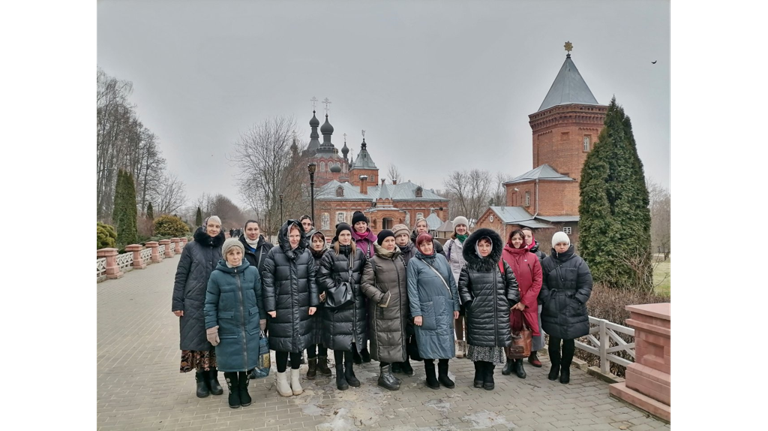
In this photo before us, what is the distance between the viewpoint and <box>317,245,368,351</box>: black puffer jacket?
5055mm

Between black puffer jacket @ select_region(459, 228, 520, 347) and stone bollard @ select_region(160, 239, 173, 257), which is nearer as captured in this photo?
black puffer jacket @ select_region(459, 228, 520, 347)

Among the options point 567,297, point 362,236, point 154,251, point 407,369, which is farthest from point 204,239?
point 154,251

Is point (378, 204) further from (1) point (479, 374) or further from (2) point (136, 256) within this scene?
(1) point (479, 374)

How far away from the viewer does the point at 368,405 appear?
4648 mm

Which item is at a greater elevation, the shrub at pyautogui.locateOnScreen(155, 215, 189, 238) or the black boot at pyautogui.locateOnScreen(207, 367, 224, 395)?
the shrub at pyautogui.locateOnScreen(155, 215, 189, 238)

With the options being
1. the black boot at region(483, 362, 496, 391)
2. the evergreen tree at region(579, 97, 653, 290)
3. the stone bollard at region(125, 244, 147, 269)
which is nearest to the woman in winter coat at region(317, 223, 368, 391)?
the black boot at region(483, 362, 496, 391)

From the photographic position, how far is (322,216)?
51.5 meters

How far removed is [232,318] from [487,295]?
301 centimetres

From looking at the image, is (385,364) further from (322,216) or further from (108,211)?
(322,216)

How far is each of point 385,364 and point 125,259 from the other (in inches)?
684

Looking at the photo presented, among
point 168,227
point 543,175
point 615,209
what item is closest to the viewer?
point 615,209

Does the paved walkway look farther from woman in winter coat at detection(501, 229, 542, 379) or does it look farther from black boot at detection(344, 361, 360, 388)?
woman in winter coat at detection(501, 229, 542, 379)

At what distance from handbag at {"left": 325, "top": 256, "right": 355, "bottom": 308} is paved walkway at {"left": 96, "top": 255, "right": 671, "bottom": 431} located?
1094 mm
